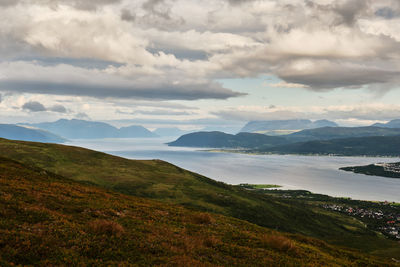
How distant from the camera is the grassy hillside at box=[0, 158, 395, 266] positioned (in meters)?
16.4

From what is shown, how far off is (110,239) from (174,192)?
114 m

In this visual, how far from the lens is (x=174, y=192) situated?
131750 mm

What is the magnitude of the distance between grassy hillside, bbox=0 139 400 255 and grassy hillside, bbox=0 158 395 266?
283ft

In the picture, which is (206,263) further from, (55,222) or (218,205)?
(218,205)

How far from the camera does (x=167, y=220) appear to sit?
31.2 m

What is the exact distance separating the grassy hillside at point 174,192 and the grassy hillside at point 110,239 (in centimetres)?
8621

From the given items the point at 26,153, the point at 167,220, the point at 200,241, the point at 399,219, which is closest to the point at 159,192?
the point at 26,153

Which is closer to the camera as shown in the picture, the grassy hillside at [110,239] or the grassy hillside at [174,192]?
the grassy hillside at [110,239]

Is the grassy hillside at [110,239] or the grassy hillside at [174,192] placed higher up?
the grassy hillside at [110,239]

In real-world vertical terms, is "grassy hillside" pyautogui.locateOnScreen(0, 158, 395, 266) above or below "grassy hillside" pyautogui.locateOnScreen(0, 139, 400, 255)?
above

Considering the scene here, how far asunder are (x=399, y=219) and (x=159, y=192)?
18396 centimetres

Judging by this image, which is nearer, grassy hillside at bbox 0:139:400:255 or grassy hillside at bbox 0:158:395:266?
grassy hillside at bbox 0:158:395:266

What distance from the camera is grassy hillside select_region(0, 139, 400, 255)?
120075 mm

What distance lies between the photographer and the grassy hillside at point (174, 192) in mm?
120075
